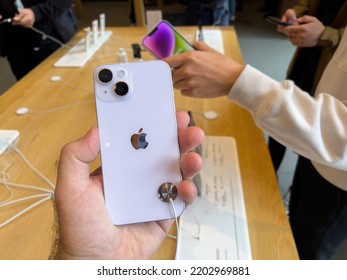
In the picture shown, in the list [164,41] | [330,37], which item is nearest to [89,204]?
[164,41]

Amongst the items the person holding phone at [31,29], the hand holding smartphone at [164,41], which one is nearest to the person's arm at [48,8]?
the person holding phone at [31,29]

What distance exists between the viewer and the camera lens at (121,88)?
1.27 ft

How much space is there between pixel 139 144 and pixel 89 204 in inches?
4.1

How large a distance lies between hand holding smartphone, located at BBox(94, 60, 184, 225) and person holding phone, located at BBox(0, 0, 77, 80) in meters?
0.61

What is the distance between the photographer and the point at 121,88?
1.27 ft

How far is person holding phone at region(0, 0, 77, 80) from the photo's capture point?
37.7 inches

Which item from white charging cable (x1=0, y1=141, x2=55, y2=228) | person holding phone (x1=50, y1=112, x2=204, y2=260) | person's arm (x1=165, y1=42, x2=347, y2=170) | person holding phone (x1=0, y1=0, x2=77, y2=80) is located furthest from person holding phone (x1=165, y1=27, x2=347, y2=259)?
person holding phone (x1=0, y1=0, x2=77, y2=80)

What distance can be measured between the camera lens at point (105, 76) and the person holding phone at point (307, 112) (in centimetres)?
16

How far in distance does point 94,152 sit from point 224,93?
25 cm

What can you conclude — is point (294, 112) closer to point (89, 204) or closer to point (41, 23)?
point (89, 204)

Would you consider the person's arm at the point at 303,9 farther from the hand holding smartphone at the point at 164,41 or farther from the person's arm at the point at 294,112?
the person's arm at the point at 294,112
